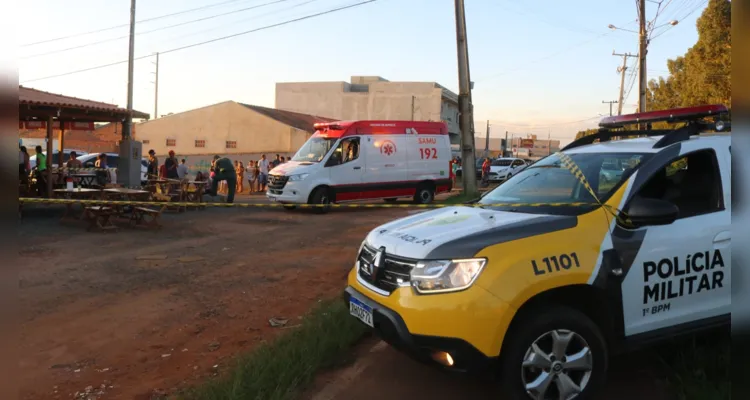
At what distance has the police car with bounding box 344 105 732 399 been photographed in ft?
10.1

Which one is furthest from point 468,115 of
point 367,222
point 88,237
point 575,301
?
point 575,301

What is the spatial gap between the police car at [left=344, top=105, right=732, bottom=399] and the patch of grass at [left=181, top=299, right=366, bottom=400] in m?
0.54

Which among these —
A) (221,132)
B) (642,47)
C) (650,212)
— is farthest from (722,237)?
(221,132)

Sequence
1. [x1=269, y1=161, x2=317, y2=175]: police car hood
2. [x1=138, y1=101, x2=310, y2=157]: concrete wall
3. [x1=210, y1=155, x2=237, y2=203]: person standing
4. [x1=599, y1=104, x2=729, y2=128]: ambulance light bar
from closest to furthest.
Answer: [x1=599, y1=104, x2=729, y2=128]: ambulance light bar, [x1=269, y1=161, x2=317, y2=175]: police car hood, [x1=210, y1=155, x2=237, y2=203]: person standing, [x1=138, y1=101, x2=310, y2=157]: concrete wall

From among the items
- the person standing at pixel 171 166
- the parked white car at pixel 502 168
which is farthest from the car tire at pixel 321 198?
the parked white car at pixel 502 168

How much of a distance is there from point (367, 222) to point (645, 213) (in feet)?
32.6

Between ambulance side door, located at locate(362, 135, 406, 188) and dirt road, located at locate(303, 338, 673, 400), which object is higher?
ambulance side door, located at locate(362, 135, 406, 188)

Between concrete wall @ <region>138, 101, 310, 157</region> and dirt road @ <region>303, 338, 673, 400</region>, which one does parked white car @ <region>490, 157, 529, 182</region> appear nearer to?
concrete wall @ <region>138, 101, 310, 157</region>

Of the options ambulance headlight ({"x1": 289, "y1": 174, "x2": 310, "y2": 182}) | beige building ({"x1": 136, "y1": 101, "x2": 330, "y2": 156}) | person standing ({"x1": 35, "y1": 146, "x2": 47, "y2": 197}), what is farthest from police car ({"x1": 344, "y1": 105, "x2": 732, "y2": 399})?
beige building ({"x1": 136, "y1": 101, "x2": 330, "y2": 156})

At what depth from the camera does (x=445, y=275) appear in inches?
125

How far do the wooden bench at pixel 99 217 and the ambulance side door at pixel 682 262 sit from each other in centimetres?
1008

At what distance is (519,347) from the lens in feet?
10.0

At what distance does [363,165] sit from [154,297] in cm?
1002

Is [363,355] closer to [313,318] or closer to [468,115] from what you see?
[313,318]
